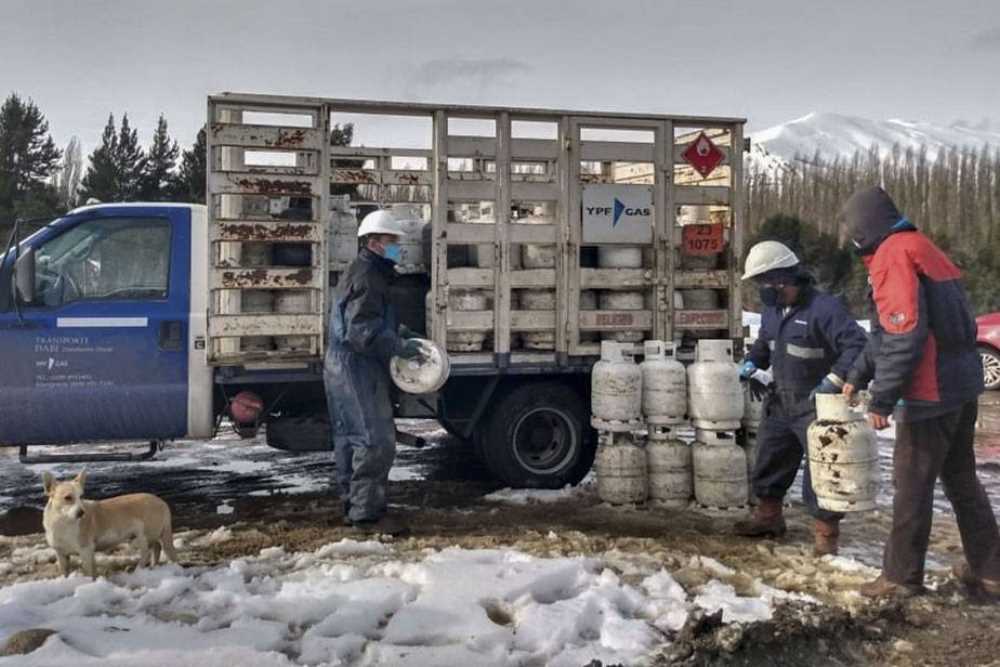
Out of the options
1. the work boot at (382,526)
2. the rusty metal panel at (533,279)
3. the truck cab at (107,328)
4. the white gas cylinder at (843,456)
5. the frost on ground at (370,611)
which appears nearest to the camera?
the frost on ground at (370,611)

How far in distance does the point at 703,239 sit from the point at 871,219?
2736mm

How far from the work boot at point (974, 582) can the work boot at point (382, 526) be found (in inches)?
132

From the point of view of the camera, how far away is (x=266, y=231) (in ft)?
22.7

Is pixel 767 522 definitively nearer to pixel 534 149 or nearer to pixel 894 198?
pixel 534 149

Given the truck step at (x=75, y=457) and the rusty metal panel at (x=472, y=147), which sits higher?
the rusty metal panel at (x=472, y=147)

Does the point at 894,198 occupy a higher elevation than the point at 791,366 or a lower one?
higher

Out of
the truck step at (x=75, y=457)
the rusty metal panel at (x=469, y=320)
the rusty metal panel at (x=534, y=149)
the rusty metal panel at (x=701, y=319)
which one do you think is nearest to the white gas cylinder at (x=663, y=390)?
the rusty metal panel at (x=701, y=319)

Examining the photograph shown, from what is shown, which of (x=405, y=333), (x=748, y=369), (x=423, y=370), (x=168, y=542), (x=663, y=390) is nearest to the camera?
(x=168, y=542)

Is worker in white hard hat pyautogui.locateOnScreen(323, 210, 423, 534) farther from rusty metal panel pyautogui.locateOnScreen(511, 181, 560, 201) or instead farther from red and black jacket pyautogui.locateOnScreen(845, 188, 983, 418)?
red and black jacket pyautogui.locateOnScreen(845, 188, 983, 418)

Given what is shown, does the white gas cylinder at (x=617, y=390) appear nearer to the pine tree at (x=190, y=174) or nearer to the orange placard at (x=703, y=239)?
the orange placard at (x=703, y=239)

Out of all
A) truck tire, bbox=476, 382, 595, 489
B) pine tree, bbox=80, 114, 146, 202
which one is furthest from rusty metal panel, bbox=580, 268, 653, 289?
pine tree, bbox=80, 114, 146, 202

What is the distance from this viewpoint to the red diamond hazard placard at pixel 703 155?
797cm

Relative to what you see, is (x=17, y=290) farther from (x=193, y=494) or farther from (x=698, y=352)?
(x=698, y=352)

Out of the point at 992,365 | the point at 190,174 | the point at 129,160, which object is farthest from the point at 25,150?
the point at 992,365
